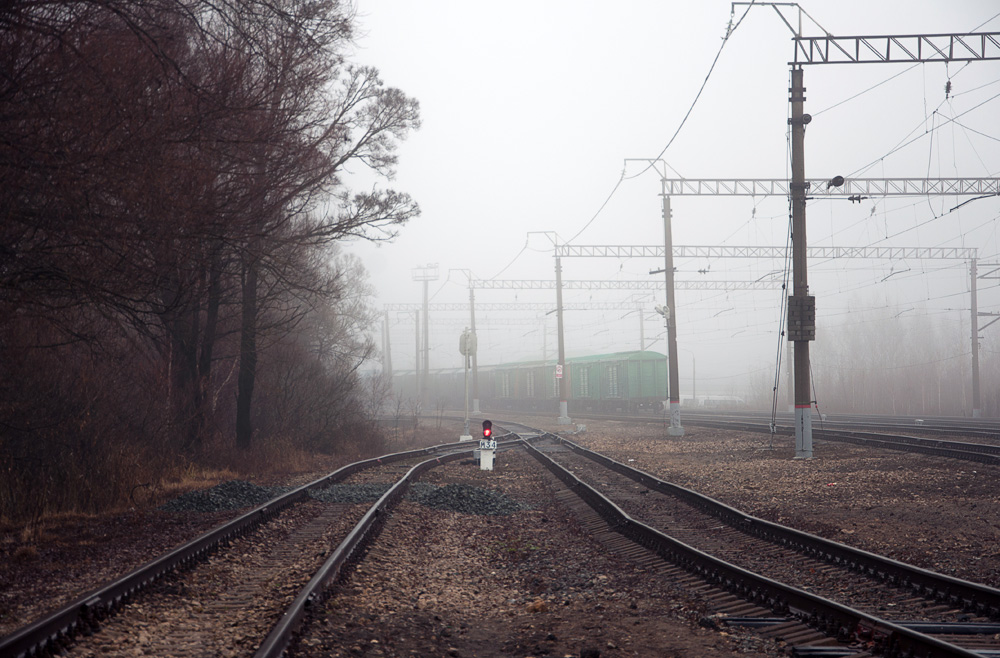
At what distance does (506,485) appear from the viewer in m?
15.4

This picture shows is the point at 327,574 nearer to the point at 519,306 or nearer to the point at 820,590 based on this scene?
the point at 820,590

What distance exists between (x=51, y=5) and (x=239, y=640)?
5977 millimetres

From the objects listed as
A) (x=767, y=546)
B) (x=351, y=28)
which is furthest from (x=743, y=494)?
(x=351, y=28)

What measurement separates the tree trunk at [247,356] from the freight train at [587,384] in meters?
22.8

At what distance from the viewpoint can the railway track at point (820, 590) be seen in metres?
4.96

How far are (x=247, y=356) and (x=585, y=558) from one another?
1226cm

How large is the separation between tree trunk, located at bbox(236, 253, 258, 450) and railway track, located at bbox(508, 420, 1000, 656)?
10.0 m

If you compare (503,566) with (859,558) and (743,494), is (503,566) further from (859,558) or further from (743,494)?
(743,494)

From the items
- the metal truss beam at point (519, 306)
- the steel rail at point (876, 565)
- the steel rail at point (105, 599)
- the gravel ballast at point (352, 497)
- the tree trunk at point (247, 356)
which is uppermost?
the metal truss beam at point (519, 306)

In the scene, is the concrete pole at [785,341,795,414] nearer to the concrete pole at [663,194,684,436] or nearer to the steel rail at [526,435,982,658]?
the concrete pole at [663,194,684,436]

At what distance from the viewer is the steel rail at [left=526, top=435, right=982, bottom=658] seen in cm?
461

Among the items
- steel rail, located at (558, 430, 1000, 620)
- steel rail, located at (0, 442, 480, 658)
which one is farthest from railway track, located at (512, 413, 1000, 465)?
steel rail, located at (0, 442, 480, 658)

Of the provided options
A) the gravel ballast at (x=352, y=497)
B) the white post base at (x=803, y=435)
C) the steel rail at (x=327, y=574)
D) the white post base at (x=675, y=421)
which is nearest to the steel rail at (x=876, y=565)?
the gravel ballast at (x=352, y=497)

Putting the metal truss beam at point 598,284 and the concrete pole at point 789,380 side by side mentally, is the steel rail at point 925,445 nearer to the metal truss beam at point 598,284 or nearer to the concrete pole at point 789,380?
the concrete pole at point 789,380
